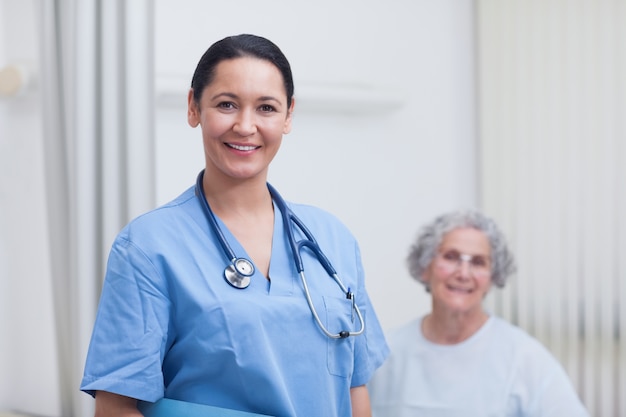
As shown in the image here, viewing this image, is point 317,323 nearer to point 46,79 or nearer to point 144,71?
point 144,71

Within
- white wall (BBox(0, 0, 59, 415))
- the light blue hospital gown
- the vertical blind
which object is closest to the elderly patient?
the light blue hospital gown

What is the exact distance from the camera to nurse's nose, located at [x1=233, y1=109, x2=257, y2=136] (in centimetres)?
113

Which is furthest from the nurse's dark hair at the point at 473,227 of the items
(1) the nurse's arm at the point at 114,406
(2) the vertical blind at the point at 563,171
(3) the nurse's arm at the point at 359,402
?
(1) the nurse's arm at the point at 114,406

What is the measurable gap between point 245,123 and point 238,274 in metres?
0.21

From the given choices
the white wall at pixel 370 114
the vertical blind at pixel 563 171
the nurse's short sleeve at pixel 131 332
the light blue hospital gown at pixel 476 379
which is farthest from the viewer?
the vertical blind at pixel 563 171

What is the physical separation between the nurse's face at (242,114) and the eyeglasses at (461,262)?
3.64 ft

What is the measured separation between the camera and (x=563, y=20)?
2688 millimetres

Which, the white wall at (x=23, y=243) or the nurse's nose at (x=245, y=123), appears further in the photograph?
the white wall at (x=23, y=243)

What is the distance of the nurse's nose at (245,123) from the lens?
113cm

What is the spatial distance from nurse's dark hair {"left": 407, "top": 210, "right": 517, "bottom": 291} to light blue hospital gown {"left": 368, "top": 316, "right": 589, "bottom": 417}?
146 mm

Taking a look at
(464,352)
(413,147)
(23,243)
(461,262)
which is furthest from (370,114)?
(23,243)

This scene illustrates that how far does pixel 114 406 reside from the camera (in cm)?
111

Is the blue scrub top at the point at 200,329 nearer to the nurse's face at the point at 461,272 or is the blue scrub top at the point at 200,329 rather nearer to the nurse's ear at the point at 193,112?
the nurse's ear at the point at 193,112

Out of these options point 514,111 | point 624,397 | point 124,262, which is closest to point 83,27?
point 124,262
